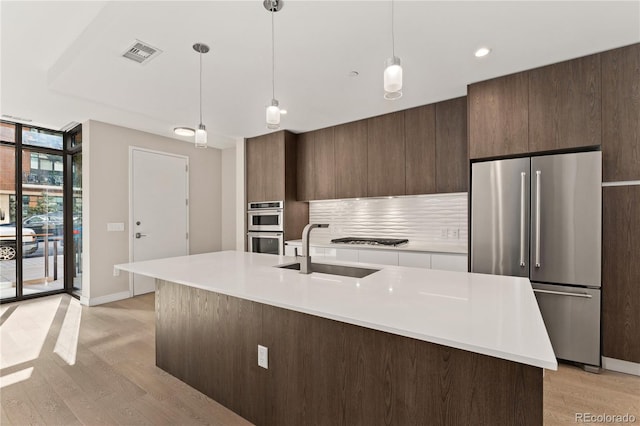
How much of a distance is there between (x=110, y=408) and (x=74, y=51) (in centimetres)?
274

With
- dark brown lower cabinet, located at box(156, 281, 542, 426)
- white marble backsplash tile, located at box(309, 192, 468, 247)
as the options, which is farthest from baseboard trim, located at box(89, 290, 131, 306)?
white marble backsplash tile, located at box(309, 192, 468, 247)

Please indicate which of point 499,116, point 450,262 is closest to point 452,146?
point 499,116

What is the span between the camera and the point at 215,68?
256 centimetres

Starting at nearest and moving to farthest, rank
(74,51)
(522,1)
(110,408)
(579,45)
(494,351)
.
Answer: (494,351) < (522,1) < (110,408) < (579,45) < (74,51)

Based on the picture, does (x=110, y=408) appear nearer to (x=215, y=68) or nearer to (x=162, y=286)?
(x=162, y=286)

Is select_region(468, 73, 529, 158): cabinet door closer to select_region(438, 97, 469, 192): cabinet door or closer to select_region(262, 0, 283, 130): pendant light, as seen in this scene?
select_region(438, 97, 469, 192): cabinet door

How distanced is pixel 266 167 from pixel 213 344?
3081 millimetres

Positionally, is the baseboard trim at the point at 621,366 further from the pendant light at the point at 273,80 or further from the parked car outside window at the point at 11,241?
the parked car outside window at the point at 11,241

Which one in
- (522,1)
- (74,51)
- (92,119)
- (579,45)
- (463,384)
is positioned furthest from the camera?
(92,119)

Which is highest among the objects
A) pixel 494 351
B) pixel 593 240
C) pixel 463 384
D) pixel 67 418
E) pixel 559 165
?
pixel 559 165

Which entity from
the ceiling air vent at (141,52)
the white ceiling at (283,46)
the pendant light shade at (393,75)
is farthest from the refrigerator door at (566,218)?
the ceiling air vent at (141,52)

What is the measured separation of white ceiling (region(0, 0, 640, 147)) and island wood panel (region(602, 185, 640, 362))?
122 centimetres

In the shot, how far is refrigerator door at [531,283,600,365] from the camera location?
2.37 m

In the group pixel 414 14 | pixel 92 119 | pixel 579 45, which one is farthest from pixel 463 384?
pixel 92 119
